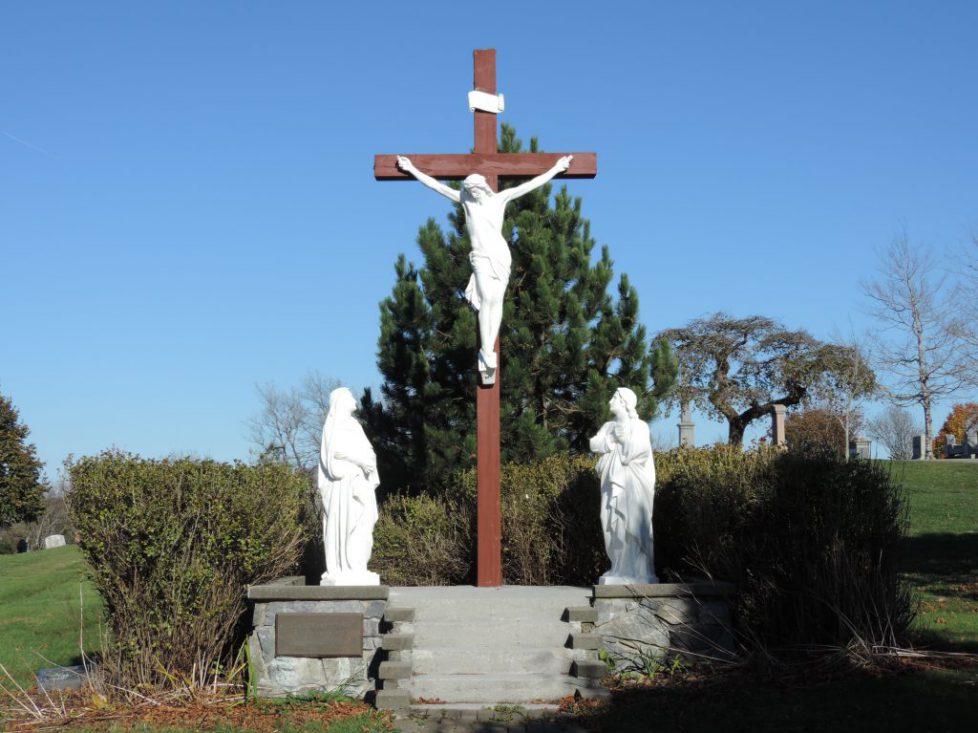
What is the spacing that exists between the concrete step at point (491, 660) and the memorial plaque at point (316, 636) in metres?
0.56

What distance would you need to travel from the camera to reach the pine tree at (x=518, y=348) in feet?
47.0

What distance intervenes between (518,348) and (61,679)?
8.05m

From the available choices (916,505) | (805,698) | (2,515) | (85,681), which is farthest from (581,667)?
(2,515)

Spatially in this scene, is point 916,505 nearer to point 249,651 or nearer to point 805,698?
point 805,698

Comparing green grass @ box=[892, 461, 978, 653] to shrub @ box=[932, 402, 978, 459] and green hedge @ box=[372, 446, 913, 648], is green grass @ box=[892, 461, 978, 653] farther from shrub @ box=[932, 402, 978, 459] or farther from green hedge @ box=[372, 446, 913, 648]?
shrub @ box=[932, 402, 978, 459]

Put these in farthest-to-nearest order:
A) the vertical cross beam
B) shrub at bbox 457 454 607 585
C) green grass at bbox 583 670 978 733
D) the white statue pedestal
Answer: shrub at bbox 457 454 607 585
the vertical cross beam
the white statue pedestal
green grass at bbox 583 670 978 733

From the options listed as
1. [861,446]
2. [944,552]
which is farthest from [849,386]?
[944,552]

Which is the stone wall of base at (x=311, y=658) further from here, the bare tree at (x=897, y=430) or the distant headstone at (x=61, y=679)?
the bare tree at (x=897, y=430)

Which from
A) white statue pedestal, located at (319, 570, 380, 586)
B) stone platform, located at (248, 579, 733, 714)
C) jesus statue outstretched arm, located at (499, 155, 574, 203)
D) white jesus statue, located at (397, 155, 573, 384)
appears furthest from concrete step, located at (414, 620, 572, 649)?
jesus statue outstretched arm, located at (499, 155, 574, 203)

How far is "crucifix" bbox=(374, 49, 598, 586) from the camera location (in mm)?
9250

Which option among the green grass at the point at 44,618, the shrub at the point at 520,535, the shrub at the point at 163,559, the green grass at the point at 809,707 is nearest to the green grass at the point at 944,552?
the green grass at the point at 809,707

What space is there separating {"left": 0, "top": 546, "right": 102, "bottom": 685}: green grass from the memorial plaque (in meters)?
1.74

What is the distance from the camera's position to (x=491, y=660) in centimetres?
772

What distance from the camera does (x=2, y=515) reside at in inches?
1134
